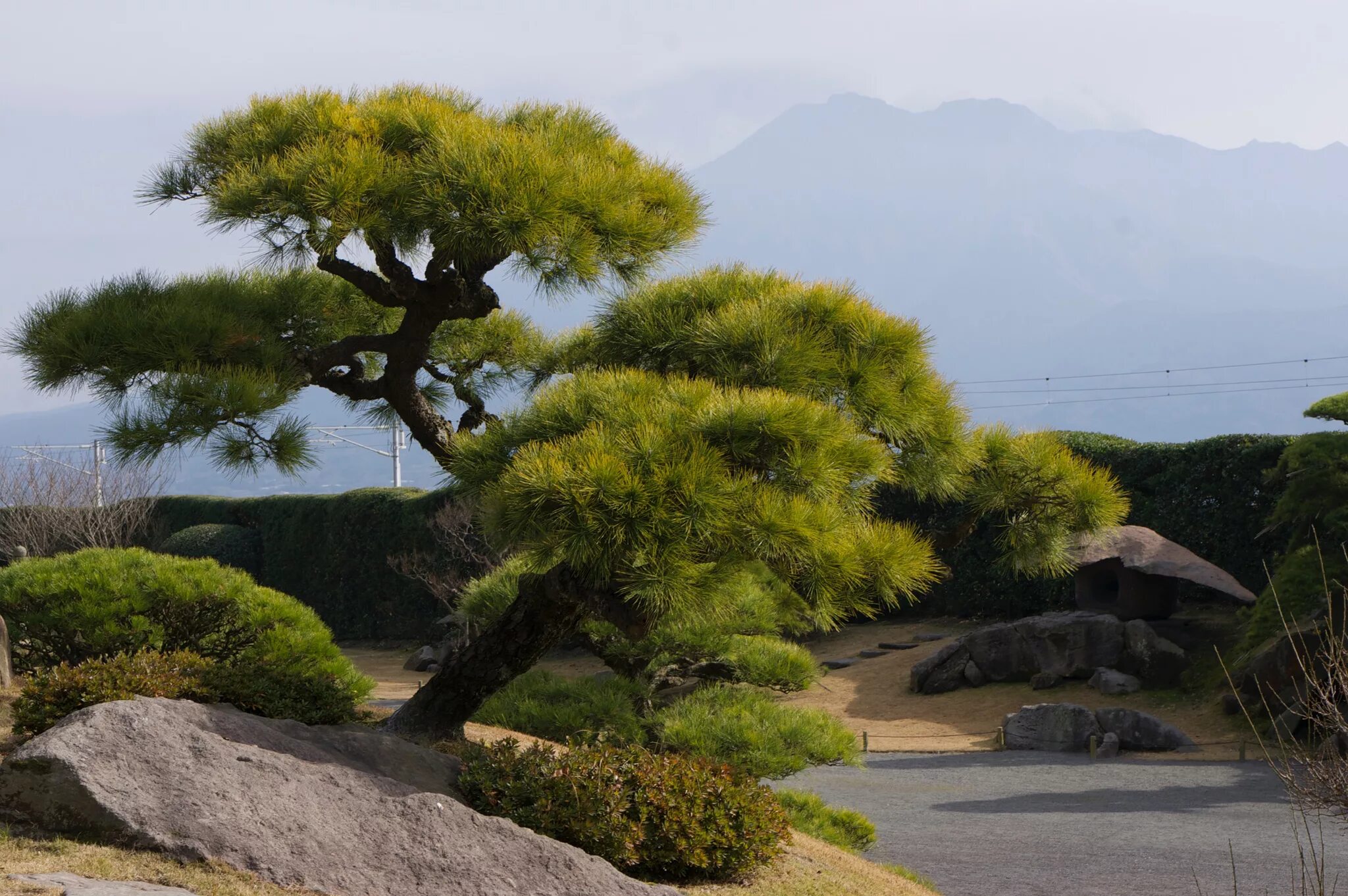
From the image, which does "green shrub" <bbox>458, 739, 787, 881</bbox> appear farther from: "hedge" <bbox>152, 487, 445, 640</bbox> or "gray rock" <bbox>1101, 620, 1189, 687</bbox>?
"hedge" <bbox>152, 487, 445, 640</bbox>

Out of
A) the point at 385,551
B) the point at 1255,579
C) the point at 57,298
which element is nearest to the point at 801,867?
the point at 57,298

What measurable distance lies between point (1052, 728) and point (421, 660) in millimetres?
8804

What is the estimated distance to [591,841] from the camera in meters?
4.66

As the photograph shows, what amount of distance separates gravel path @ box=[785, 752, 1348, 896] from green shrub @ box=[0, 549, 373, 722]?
3.74 m

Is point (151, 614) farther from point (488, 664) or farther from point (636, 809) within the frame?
point (636, 809)

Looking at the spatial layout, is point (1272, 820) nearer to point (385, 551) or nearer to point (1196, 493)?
point (1196, 493)

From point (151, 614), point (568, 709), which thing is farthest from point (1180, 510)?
point (151, 614)

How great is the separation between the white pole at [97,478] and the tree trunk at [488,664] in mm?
15342

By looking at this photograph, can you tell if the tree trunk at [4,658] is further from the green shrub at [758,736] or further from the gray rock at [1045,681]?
the gray rock at [1045,681]

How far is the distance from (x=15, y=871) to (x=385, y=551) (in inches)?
573

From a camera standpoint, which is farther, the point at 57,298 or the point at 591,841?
the point at 57,298

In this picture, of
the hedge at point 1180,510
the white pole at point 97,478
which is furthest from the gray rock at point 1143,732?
the white pole at point 97,478

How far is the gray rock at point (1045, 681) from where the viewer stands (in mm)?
11977

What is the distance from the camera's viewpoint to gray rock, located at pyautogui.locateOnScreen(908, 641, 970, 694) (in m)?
12.6
